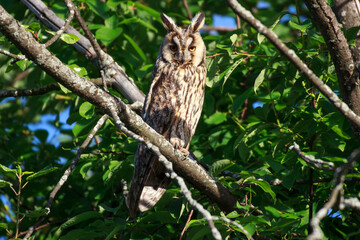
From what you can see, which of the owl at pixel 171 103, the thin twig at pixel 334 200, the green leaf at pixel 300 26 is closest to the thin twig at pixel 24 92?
the owl at pixel 171 103

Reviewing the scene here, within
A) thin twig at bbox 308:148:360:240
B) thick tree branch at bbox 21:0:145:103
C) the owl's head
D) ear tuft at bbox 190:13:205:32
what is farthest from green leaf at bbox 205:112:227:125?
thin twig at bbox 308:148:360:240

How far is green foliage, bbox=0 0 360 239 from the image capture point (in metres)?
2.62

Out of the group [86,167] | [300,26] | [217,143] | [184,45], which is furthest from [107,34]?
[300,26]

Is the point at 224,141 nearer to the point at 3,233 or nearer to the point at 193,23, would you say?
the point at 193,23

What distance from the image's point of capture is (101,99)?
7.02 ft

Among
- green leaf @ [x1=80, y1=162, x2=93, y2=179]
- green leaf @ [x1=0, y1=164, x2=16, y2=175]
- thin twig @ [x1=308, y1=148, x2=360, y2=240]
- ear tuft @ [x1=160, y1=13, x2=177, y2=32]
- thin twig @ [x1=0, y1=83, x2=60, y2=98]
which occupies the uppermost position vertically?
ear tuft @ [x1=160, y1=13, x2=177, y2=32]

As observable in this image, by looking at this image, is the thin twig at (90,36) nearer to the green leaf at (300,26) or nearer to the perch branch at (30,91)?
the perch branch at (30,91)

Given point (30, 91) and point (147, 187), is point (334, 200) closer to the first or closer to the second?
point (147, 187)

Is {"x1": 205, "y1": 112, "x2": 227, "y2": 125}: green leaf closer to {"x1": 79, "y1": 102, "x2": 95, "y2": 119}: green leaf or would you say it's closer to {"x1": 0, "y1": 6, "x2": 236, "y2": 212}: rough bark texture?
{"x1": 0, "y1": 6, "x2": 236, "y2": 212}: rough bark texture

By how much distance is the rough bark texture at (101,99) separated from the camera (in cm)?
189

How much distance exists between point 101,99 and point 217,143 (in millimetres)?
1429

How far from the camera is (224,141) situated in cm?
337

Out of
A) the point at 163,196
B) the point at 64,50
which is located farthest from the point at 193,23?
the point at 163,196

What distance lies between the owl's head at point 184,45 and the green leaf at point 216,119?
479 millimetres
